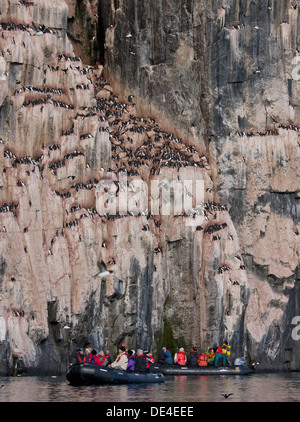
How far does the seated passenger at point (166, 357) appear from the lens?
7194cm

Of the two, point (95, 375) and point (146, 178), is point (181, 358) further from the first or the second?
point (95, 375)

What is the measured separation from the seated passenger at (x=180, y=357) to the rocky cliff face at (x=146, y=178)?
9.21 feet

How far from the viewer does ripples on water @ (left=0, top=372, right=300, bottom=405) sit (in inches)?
2047

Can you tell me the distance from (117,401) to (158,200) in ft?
97.4

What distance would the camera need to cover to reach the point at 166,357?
72.4 metres

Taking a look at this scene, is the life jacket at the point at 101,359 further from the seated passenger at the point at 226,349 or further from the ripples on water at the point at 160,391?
the seated passenger at the point at 226,349

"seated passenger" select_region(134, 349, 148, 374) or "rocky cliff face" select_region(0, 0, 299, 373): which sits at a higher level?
"rocky cliff face" select_region(0, 0, 299, 373)

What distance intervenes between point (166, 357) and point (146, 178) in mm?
13421

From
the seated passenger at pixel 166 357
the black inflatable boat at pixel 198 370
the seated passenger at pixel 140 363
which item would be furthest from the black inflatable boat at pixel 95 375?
the seated passenger at pixel 166 357

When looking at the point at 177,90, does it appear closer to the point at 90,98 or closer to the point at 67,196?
the point at 90,98

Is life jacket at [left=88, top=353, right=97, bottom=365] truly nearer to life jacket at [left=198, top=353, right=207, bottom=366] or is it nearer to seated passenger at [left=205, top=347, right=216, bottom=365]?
life jacket at [left=198, top=353, right=207, bottom=366]

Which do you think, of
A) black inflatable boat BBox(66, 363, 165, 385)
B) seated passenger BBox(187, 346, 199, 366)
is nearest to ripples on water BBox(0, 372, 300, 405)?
black inflatable boat BBox(66, 363, 165, 385)

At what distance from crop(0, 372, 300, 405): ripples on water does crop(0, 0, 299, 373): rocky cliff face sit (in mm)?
6890

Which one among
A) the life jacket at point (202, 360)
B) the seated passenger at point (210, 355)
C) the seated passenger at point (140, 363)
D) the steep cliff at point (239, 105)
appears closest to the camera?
the seated passenger at point (140, 363)
